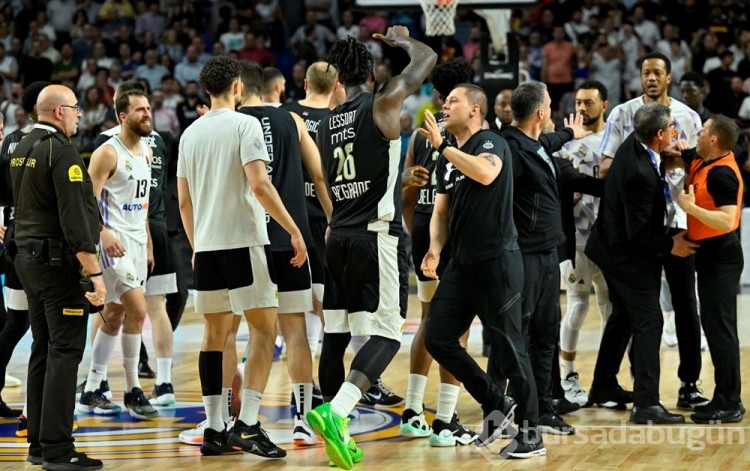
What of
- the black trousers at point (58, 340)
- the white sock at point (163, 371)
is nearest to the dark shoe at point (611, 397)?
the white sock at point (163, 371)

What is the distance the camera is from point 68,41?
21969 millimetres

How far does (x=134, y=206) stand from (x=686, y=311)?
12.9 feet

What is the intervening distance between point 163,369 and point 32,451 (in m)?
1.93

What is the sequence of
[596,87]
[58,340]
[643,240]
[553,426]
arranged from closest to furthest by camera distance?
[58,340], [553,426], [643,240], [596,87]

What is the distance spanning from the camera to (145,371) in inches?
389

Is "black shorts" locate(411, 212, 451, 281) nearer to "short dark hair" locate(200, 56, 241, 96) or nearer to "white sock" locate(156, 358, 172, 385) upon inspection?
"short dark hair" locate(200, 56, 241, 96)

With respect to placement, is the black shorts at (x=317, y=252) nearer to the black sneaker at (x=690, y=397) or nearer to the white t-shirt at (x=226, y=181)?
the white t-shirt at (x=226, y=181)

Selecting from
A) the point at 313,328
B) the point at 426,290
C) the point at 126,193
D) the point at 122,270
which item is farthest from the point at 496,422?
the point at 126,193

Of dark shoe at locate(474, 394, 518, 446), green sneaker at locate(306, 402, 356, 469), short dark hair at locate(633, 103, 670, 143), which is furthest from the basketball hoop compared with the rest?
green sneaker at locate(306, 402, 356, 469)

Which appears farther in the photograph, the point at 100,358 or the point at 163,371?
the point at 163,371

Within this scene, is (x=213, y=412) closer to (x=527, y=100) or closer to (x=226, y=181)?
(x=226, y=181)

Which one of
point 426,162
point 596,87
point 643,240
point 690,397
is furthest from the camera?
point 596,87

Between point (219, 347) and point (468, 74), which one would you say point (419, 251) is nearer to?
point (468, 74)

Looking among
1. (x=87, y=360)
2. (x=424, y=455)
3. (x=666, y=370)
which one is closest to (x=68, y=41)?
(x=87, y=360)
